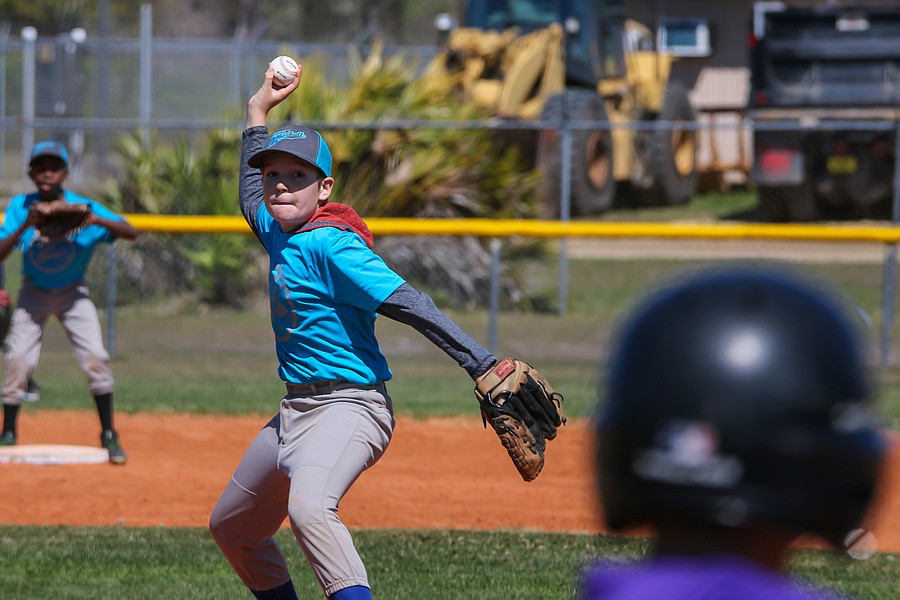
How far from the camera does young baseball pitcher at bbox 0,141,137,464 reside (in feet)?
26.2

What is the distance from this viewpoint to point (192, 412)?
1032 centimetres

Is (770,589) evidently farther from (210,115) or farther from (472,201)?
(210,115)

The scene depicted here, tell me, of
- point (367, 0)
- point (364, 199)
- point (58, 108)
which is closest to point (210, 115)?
point (58, 108)

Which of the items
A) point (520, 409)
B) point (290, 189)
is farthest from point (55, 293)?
point (520, 409)

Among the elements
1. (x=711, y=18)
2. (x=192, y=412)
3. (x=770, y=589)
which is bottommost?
(x=192, y=412)

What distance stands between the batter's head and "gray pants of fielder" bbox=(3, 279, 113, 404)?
6707mm

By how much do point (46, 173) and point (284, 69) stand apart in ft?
12.2

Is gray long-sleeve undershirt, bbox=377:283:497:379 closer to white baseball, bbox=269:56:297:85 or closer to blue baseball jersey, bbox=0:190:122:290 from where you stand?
white baseball, bbox=269:56:297:85

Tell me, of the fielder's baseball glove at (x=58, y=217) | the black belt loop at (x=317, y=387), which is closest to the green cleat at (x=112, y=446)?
the fielder's baseball glove at (x=58, y=217)

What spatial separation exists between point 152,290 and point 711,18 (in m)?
15.9

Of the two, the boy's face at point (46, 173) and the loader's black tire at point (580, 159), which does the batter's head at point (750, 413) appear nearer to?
the boy's face at point (46, 173)

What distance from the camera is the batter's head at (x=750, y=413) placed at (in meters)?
1.63

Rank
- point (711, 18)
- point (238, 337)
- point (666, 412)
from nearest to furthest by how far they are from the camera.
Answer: point (666, 412)
point (238, 337)
point (711, 18)

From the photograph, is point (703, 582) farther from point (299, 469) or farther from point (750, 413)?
point (299, 469)
